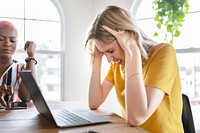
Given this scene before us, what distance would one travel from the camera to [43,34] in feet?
12.6

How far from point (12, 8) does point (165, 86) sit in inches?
121

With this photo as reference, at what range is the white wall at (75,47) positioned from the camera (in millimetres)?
3812

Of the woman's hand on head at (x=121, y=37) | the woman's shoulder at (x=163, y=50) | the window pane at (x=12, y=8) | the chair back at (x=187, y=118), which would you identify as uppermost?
the window pane at (x=12, y=8)

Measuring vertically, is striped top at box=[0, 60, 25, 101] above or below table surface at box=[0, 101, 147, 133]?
above

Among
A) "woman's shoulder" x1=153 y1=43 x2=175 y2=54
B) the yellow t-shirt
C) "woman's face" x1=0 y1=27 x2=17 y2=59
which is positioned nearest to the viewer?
the yellow t-shirt

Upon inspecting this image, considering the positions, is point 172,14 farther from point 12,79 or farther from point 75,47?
point 12,79

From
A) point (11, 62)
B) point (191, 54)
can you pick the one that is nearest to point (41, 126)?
point (11, 62)

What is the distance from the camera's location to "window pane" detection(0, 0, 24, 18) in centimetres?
364

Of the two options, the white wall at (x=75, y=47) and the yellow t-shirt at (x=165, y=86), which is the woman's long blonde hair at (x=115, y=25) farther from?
the white wall at (x=75, y=47)

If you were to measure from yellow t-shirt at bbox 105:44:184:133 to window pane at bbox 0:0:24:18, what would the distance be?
112 inches

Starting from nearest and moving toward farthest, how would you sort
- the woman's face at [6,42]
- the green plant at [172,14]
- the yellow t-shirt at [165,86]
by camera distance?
the yellow t-shirt at [165,86], the woman's face at [6,42], the green plant at [172,14]

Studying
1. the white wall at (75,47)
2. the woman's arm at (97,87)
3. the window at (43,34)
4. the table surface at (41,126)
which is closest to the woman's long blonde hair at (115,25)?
the woman's arm at (97,87)

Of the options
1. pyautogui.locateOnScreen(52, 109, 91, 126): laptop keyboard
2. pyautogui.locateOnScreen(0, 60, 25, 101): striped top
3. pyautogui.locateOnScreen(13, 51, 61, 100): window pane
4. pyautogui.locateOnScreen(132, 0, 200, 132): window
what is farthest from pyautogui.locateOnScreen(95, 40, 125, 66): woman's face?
pyautogui.locateOnScreen(13, 51, 61, 100): window pane

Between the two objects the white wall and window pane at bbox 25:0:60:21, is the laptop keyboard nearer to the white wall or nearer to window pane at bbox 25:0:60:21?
the white wall
